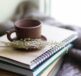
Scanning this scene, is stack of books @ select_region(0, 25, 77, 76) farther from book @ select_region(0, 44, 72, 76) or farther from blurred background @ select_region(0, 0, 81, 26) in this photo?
blurred background @ select_region(0, 0, 81, 26)

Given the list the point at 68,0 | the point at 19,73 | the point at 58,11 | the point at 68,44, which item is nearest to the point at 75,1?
the point at 68,0

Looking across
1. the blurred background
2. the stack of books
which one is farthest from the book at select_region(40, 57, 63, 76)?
the blurred background

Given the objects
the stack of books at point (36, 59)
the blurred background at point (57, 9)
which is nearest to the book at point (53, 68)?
the stack of books at point (36, 59)

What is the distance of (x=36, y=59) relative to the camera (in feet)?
2.15

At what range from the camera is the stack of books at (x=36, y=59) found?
64 cm

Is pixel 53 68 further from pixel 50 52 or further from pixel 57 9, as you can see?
pixel 57 9

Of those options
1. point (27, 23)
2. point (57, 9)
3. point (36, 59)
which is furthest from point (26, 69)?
point (57, 9)

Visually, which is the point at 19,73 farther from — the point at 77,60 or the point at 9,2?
the point at 9,2

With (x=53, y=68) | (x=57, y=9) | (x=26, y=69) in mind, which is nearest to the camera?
(x=26, y=69)

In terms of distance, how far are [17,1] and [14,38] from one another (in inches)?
22.2

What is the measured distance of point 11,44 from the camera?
0.72 meters

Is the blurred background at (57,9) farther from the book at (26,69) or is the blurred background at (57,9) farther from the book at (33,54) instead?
the book at (26,69)

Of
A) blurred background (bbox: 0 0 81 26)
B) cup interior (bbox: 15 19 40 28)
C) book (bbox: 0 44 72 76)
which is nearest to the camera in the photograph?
book (bbox: 0 44 72 76)

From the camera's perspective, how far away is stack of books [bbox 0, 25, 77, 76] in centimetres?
64
